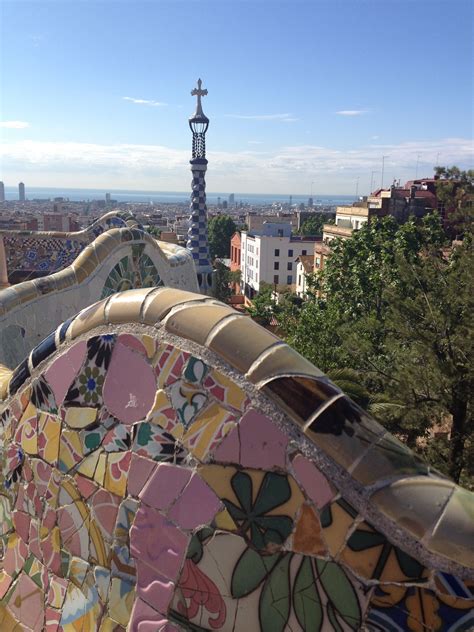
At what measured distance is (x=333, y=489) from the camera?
1.69 metres

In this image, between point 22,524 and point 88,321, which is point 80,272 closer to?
point 22,524

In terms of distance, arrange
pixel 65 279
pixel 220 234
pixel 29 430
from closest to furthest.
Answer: pixel 29 430 → pixel 65 279 → pixel 220 234

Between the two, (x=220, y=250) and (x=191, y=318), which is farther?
(x=220, y=250)

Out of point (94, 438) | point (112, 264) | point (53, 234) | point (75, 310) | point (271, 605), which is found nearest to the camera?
point (271, 605)

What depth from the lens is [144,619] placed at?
6.84ft

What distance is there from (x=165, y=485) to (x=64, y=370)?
0.70m

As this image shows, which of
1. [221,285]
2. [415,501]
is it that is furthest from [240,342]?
[221,285]

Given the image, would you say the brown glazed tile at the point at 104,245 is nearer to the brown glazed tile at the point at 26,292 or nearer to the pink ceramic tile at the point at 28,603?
the brown glazed tile at the point at 26,292


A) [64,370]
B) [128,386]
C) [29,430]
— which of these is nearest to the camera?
[128,386]

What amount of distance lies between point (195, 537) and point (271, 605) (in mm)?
340

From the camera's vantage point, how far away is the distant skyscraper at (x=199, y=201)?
20047 millimetres

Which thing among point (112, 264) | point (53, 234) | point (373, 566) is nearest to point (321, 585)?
point (373, 566)

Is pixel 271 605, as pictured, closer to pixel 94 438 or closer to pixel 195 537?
pixel 195 537

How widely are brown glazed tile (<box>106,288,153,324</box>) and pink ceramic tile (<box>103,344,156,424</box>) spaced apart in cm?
11
